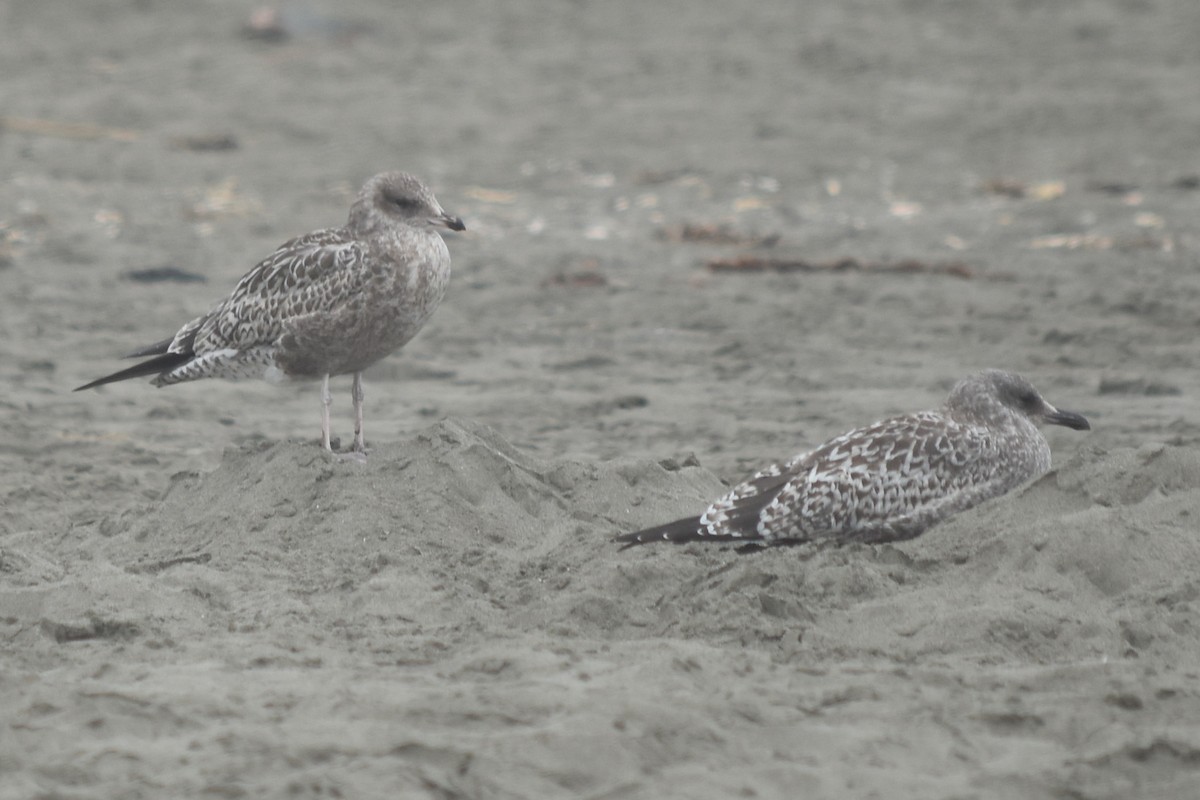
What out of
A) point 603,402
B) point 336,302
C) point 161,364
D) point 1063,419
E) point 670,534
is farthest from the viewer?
point 603,402

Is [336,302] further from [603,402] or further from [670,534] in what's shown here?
[603,402]

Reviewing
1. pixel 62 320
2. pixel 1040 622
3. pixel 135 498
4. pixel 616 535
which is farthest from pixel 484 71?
pixel 1040 622

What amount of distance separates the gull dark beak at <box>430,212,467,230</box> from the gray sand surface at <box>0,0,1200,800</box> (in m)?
0.83

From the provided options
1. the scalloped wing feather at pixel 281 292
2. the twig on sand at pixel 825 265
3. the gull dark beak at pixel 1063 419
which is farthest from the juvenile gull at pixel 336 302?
the twig on sand at pixel 825 265

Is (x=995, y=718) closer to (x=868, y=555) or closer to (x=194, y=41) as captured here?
(x=868, y=555)

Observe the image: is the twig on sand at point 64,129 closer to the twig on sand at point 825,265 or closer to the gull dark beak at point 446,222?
the twig on sand at point 825,265

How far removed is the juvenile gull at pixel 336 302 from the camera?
7.48 meters

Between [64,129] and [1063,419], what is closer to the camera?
[1063,419]

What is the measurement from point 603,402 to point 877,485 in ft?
10.6

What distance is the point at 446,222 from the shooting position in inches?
301

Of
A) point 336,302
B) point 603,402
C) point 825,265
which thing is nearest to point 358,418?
point 336,302

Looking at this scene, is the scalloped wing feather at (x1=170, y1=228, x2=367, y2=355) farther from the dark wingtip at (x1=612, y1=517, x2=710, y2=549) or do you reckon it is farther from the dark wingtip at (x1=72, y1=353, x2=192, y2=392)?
the dark wingtip at (x1=612, y1=517, x2=710, y2=549)

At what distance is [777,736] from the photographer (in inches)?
181

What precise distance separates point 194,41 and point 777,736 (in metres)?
16.0
